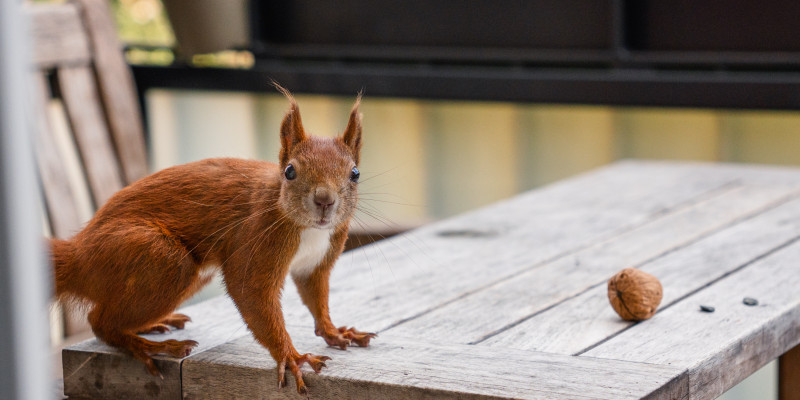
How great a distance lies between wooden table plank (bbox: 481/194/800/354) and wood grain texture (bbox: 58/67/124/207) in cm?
162

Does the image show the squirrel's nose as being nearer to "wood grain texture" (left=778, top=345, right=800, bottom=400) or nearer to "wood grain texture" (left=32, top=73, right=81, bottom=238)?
"wood grain texture" (left=778, top=345, right=800, bottom=400)

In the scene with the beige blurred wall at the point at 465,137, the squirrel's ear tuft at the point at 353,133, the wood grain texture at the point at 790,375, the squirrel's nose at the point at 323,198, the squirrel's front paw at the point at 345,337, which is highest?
the squirrel's ear tuft at the point at 353,133

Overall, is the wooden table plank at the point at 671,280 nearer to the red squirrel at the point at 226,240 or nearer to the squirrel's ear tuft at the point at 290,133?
the red squirrel at the point at 226,240

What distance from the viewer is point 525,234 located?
1.93 metres

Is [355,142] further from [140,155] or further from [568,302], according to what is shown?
[140,155]

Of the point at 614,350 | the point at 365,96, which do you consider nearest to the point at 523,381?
the point at 614,350

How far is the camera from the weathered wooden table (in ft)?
3.69

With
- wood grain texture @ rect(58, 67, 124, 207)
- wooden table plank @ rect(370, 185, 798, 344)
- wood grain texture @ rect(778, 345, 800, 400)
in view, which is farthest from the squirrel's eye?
wood grain texture @ rect(58, 67, 124, 207)

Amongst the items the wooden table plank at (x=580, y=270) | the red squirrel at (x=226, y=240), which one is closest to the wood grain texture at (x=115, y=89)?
the wooden table plank at (x=580, y=270)

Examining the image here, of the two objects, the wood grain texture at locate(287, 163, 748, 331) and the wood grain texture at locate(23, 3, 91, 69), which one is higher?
the wood grain texture at locate(23, 3, 91, 69)

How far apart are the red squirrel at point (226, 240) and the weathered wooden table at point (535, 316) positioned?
6 centimetres

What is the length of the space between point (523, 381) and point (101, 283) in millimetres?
500

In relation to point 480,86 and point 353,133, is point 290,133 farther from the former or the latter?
point 480,86

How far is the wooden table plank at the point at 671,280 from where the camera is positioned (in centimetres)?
129
